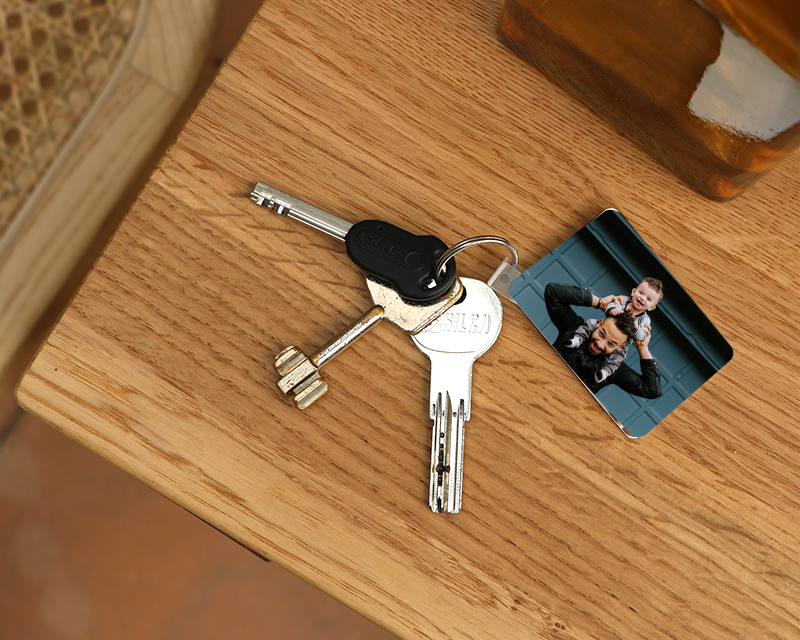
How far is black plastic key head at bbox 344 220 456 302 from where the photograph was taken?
0.45 m

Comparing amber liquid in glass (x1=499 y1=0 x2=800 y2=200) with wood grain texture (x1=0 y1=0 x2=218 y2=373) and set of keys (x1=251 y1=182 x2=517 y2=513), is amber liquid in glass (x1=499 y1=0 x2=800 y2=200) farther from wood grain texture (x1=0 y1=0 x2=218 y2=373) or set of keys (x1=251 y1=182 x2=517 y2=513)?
wood grain texture (x1=0 y1=0 x2=218 y2=373)

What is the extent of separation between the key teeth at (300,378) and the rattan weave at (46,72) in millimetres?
374

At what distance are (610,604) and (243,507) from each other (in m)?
0.32

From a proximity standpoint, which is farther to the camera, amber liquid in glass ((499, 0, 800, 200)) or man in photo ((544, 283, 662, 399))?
man in photo ((544, 283, 662, 399))

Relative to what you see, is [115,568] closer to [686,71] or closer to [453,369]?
[453,369]

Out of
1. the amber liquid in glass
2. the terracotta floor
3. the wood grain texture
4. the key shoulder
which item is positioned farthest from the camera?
the terracotta floor

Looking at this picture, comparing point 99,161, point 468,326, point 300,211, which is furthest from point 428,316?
point 99,161

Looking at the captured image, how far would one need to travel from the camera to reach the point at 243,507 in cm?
45

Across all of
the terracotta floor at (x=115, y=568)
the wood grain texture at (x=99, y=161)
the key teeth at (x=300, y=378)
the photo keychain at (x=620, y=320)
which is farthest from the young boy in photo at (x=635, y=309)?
the terracotta floor at (x=115, y=568)

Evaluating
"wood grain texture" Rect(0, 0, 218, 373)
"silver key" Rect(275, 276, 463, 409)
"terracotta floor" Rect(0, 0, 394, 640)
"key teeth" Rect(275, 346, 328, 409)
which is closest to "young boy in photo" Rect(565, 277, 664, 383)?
"silver key" Rect(275, 276, 463, 409)

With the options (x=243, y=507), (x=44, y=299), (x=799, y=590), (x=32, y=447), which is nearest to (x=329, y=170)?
(x=243, y=507)

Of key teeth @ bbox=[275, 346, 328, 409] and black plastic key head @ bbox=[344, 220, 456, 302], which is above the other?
black plastic key head @ bbox=[344, 220, 456, 302]

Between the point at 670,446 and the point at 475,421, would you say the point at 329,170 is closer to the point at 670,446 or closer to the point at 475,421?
the point at 475,421

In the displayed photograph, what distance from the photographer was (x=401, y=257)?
45 centimetres
